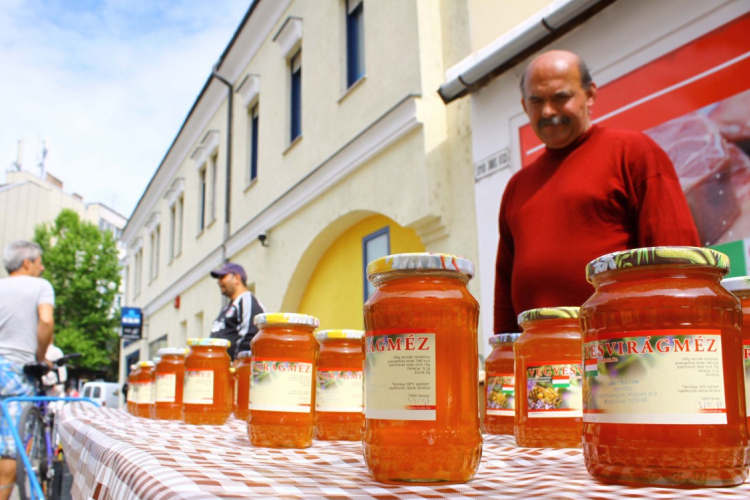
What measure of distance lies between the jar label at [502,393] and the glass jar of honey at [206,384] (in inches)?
38.9

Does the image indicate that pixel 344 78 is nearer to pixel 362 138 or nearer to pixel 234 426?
pixel 362 138

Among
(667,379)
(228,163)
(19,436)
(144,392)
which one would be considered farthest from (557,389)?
(228,163)

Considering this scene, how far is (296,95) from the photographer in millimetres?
9883

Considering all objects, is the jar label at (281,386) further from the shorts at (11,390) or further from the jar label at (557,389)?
the shorts at (11,390)

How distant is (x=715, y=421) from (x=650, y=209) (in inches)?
39.7

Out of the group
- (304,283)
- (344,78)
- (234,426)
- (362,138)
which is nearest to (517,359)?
(234,426)

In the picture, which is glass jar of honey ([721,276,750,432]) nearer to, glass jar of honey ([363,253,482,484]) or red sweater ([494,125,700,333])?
glass jar of honey ([363,253,482,484])

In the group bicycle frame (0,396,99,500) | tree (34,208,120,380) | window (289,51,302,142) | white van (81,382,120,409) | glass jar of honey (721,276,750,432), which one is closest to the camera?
glass jar of honey (721,276,750,432)

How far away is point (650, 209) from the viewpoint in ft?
→ 5.84

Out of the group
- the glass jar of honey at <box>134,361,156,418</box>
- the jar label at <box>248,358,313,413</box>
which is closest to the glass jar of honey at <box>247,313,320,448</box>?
the jar label at <box>248,358,313,413</box>

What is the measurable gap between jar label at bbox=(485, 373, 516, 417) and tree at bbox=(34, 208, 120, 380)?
103 feet

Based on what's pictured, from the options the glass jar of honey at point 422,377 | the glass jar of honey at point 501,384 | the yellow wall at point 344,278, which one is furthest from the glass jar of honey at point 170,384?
the yellow wall at point 344,278

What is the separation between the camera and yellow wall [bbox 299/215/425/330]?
296 inches

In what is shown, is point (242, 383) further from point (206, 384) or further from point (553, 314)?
point (553, 314)
